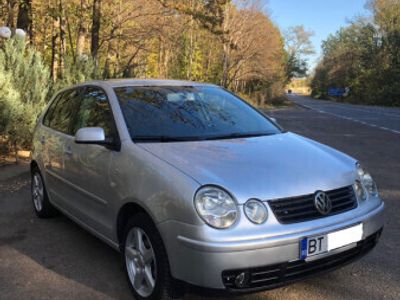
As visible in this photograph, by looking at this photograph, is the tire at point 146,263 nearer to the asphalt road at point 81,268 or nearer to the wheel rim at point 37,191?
the asphalt road at point 81,268

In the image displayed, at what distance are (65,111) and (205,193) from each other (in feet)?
8.66

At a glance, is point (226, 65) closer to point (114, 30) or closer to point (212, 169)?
point (114, 30)

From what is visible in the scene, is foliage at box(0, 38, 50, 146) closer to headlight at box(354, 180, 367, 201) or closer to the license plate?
headlight at box(354, 180, 367, 201)

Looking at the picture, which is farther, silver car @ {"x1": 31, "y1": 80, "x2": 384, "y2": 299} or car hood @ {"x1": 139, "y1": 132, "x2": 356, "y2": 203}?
car hood @ {"x1": 139, "y1": 132, "x2": 356, "y2": 203}

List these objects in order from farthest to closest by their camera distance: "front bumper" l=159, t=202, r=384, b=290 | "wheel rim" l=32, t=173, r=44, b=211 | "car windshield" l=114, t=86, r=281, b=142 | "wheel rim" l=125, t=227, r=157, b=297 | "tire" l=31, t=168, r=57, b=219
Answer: "wheel rim" l=32, t=173, r=44, b=211, "tire" l=31, t=168, r=57, b=219, "car windshield" l=114, t=86, r=281, b=142, "wheel rim" l=125, t=227, r=157, b=297, "front bumper" l=159, t=202, r=384, b=290

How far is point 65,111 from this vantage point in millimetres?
5012

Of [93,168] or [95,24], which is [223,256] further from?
[95,24]

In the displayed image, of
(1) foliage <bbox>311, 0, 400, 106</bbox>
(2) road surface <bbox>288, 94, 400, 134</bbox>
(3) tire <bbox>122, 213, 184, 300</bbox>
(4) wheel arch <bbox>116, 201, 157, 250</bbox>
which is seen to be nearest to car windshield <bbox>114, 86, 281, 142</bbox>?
(4) wheel arch <bbox>116, 201, 157, 250</bbox>

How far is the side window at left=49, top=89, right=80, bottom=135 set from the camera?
15.7 ft

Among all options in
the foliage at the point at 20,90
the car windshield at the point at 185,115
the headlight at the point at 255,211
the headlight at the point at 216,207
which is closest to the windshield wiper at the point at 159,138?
the car windshield at the point at 185,115

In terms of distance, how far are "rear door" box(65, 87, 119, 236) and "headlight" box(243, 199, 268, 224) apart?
3.84 feet

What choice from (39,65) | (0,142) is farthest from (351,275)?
(39,65)

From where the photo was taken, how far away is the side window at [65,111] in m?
4.77

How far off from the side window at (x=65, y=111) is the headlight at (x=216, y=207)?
7.12 feet
